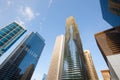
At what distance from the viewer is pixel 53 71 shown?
2753 centimetres

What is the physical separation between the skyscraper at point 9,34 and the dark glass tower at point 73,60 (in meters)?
32.1

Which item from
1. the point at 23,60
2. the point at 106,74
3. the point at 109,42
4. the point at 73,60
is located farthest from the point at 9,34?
the point at 109,42

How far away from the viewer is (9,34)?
64.1 meters

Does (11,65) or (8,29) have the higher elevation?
(8,29)

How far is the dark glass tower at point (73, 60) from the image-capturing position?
30.2 meters

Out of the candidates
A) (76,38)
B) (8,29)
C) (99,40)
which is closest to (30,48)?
(8,29)

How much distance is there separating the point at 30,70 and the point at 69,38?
66.0ft

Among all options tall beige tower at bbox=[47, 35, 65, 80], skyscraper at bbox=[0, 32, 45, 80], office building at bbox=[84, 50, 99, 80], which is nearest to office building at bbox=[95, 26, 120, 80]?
tall beige tower at bbox=[47, 35, 65, 80]

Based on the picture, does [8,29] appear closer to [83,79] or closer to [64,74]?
[64,74]

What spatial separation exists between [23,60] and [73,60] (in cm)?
4577

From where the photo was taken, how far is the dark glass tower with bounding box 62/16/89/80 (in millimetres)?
30156

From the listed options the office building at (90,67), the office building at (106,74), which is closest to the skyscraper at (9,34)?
the office building at (90,67)

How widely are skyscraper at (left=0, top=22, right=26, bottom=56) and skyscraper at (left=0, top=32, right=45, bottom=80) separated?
5.15m

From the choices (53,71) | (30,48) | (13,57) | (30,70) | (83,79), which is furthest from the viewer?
(30,48)
